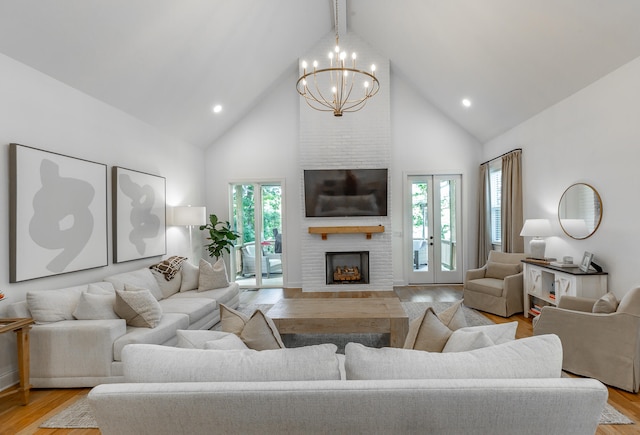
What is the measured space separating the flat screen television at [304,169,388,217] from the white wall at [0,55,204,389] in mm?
2412

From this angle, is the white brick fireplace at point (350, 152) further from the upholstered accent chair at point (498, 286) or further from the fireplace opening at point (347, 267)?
the upholstered accent chair at point (498, 286)

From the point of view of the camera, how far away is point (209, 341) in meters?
1.80

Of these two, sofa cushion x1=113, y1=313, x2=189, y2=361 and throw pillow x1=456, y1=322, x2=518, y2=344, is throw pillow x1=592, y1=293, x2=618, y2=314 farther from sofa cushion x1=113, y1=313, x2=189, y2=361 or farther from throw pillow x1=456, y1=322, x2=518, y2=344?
sofa cushion x1=113, y1=313, x2=189, y2=361

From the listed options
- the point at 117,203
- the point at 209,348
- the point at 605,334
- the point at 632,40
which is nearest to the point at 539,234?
the point at 605,334

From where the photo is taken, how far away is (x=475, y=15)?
157 inches

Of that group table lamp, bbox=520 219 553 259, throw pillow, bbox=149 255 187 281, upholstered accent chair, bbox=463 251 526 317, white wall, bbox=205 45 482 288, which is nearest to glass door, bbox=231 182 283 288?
white wall, bbox=205 45 482 288

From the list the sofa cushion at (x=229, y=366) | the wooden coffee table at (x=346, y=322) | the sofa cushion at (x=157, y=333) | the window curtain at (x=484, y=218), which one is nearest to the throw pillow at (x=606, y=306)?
the wooden coffee table at (x=346, y=322)

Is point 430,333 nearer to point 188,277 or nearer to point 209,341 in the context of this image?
point 209,341

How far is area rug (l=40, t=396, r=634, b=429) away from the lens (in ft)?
7.86

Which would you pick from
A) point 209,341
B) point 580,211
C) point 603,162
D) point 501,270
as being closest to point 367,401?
point 209,341

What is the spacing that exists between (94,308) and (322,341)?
2.14 m

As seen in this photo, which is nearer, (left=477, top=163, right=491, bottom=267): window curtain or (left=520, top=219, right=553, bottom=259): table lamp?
(left=520, top=219, right=553, bottom=259): table lamp

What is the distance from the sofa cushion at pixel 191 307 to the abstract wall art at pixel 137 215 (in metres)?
0.81

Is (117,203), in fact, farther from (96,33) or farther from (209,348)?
(209,348)
